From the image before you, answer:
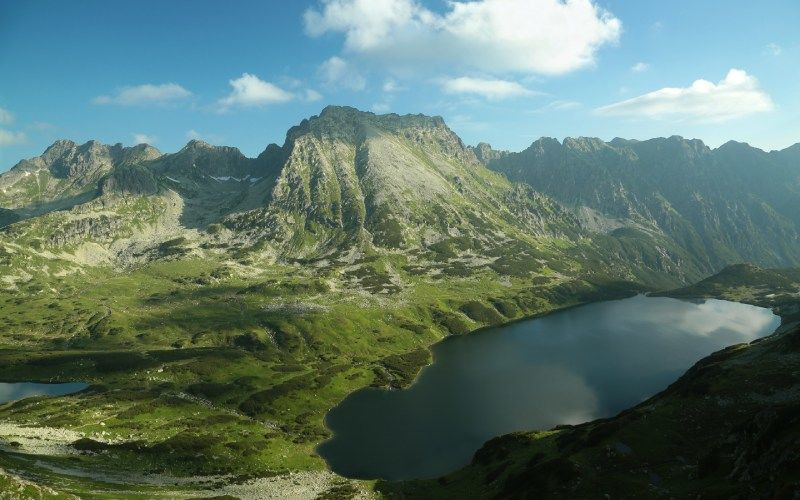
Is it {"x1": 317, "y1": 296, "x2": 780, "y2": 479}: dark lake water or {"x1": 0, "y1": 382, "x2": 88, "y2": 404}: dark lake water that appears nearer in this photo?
{"x1": 317, "y1": 296, "x2": 780, "y2": 479}: dark lake water

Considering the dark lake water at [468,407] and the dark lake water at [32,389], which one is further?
the dark lake water at [32,389]

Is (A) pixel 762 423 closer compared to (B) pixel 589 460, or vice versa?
(A) pixel 762 423

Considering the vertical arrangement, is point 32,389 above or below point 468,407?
above

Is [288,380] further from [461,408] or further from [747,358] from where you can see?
[747,358]

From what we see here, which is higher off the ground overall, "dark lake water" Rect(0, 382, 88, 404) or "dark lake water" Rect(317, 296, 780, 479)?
"dark lake water" Rect(0, 382, 88, 404)

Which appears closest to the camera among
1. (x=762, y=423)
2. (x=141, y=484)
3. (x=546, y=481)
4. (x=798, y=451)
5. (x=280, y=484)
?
(x=798, y=451)

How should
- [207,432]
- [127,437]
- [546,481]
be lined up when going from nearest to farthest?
1. [546,481]
2. [127,437]
3. [207,432]

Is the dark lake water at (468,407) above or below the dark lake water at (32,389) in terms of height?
below

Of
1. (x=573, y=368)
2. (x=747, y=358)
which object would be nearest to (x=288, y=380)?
(x=573, y=368)
